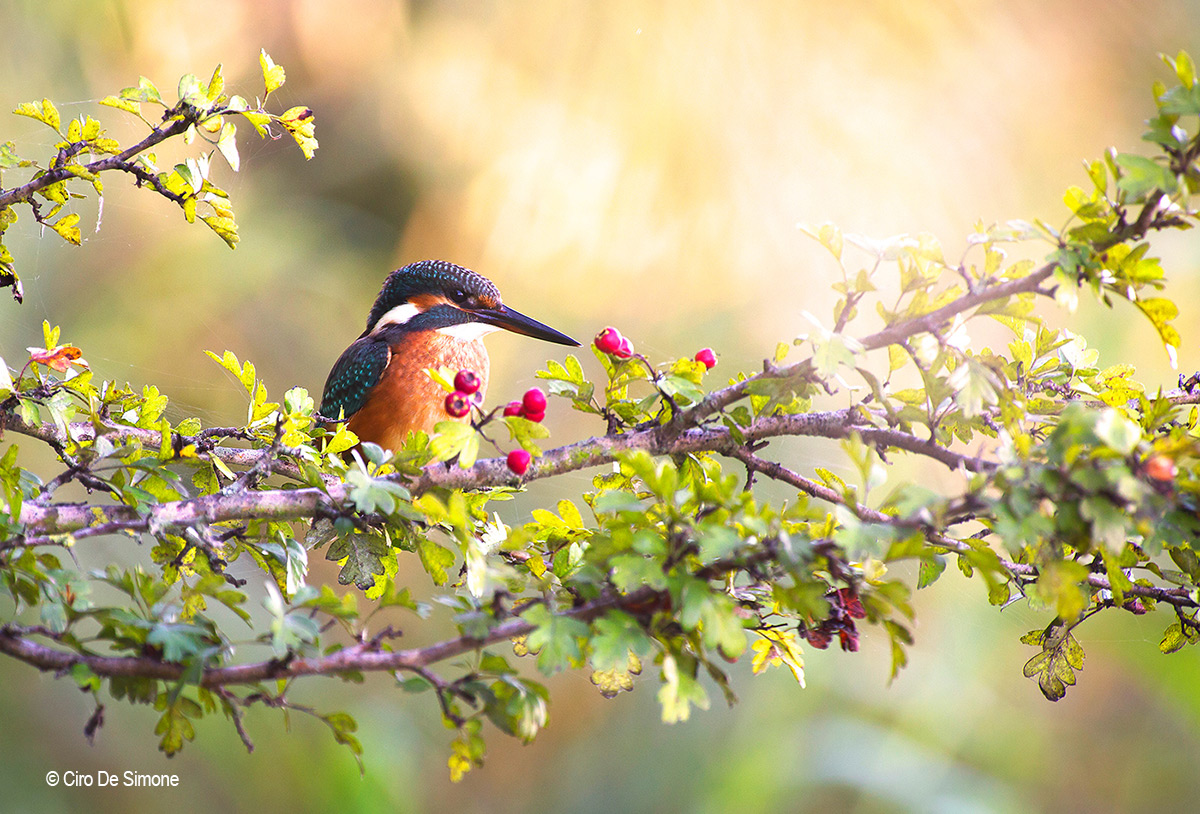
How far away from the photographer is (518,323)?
5.62ft

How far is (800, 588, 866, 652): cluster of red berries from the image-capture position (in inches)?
29.6

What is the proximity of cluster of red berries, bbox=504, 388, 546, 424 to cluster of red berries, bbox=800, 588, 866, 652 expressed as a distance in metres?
0.33

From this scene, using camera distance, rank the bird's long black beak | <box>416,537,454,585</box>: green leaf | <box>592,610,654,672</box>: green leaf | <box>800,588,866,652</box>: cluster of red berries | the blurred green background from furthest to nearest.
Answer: the blurred green background → the bird's long black beak → <box>416,537,454,585</box>: green leaf → <box>800,588,866,652</box>: cluster of red berries → <box>592,610,654,672</box>: green leaf

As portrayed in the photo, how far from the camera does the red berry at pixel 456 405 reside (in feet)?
2.77

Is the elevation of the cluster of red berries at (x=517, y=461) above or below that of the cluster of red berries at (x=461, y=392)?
below

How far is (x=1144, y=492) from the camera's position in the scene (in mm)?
590

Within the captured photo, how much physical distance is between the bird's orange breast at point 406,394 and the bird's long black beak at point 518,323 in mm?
116

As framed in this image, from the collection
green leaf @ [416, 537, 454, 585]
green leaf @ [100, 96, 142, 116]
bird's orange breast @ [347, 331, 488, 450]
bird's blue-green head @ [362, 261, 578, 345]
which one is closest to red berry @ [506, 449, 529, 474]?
green leaf @ [416, 537, 454, 585]

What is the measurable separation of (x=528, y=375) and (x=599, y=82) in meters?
1.00

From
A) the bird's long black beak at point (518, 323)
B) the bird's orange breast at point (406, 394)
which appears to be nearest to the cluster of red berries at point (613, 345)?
the bird's long black beak at point (518, 323)

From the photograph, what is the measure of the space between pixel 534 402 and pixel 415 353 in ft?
3.16

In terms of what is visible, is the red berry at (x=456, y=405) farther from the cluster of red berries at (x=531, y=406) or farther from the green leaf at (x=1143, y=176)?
the green leaf at (x=1143, y=176)

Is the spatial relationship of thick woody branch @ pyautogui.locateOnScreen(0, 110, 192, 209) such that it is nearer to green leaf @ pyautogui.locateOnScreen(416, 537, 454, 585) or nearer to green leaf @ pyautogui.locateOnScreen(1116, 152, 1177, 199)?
green leaf @ pyautogui.locateOnScreen(416, 537, 454, 585)

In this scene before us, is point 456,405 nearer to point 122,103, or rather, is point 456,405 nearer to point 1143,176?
point 122,103
